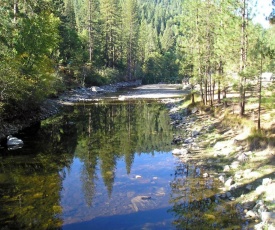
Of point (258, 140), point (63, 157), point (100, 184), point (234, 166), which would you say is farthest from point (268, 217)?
point (63, 157)

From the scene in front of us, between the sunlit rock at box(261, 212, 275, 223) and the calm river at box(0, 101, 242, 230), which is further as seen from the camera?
the calm river at box(0, 101, 242, 230)

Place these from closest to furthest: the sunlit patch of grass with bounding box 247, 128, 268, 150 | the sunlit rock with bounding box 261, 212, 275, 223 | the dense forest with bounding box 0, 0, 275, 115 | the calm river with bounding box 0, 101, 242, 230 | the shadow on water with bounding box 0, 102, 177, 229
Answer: the sunlit rock with bounding box 261, 212, 275, 223 → the calm river with bounding box 0, 101, 242, 230 → the shadow on water with bounding box 0, 102, 177, 229 → the sunlit patch of grass with bounding box 247, 128, 268, 150 → the dense forest with bounding box 0, 0, 275, 115

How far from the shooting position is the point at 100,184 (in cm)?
1460

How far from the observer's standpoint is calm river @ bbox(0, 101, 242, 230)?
11.1m

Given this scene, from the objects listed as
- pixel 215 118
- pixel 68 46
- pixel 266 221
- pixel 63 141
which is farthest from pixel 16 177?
pixel 68 46

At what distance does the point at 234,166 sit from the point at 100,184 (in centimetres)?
628

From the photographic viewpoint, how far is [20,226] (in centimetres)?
1047

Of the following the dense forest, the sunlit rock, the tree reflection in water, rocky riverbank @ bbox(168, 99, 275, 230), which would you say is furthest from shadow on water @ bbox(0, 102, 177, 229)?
the sunlit rock

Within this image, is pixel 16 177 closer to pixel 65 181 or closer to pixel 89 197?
pixel 65 181

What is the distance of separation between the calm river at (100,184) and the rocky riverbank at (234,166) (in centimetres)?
69

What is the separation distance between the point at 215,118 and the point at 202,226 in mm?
17008

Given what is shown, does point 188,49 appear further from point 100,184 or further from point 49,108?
point 100,184

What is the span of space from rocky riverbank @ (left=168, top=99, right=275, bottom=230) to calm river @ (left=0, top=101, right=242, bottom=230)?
0.69 metres

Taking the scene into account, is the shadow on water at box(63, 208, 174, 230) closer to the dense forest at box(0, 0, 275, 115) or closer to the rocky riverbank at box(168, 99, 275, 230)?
the rocky riverbank at box(168, 99, 275, 230)
